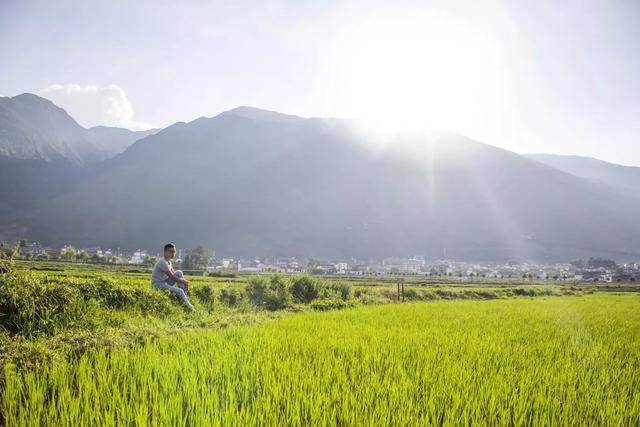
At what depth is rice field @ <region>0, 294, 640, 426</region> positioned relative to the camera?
2.49 metres

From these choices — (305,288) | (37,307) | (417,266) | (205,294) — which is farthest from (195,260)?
(37,307)

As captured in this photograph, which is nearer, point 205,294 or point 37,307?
point 37,307

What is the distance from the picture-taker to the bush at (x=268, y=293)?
39.6 feet

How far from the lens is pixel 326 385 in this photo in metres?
3.13

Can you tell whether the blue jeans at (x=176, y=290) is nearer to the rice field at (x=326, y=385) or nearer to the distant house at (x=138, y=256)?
the rice field at (x=326, y=385)

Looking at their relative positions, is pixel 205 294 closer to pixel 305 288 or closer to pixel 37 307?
pixel 305 288

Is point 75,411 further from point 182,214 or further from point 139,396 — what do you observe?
point 182,214

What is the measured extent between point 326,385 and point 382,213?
Answer: 167396mm

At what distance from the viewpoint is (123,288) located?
279 inches

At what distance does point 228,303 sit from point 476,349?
8448 mm

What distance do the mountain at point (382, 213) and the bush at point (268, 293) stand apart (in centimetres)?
13733

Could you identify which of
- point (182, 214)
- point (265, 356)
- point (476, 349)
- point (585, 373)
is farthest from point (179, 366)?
point (182, 214)

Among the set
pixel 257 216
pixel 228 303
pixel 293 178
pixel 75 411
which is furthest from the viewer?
pixel 293 178

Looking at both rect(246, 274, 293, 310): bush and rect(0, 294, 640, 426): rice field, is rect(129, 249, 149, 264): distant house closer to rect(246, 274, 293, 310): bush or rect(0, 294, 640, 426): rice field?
rect(246, 274, 293, 310): bush
